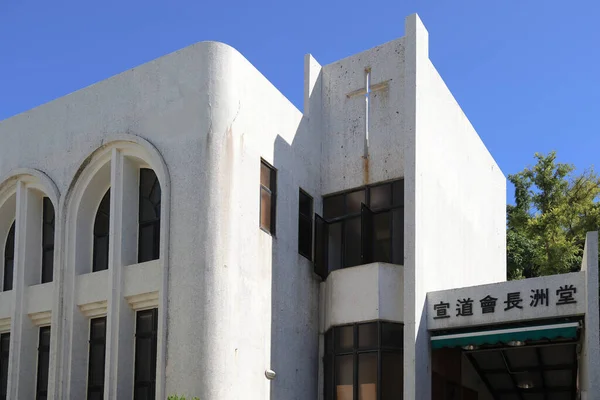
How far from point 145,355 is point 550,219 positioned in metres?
20.3

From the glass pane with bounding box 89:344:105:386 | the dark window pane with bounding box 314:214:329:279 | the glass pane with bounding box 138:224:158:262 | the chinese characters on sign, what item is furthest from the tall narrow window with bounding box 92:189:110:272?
the chinese characters on sign

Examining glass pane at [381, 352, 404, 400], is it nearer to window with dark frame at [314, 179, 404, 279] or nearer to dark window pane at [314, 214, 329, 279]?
window with dark frame at [314, 179, 404, 279]

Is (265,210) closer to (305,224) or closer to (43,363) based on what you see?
(305,224)

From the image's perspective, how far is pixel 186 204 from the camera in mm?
16859

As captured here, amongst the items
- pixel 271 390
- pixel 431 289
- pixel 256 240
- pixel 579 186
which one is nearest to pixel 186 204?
pixel 256 240

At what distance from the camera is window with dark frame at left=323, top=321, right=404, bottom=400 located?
17703 mm

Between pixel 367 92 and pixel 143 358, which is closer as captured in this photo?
pixel 143 358

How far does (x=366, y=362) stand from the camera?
18.0 meters

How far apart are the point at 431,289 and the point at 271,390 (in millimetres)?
3816

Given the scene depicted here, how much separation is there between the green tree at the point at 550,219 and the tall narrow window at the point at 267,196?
1773cm

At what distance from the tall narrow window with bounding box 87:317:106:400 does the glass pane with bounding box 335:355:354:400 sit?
15.3ft

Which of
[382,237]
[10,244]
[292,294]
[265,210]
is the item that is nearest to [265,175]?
[265,210]

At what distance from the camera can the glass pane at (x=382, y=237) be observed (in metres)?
19.2

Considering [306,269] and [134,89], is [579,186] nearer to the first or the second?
[306,269]
